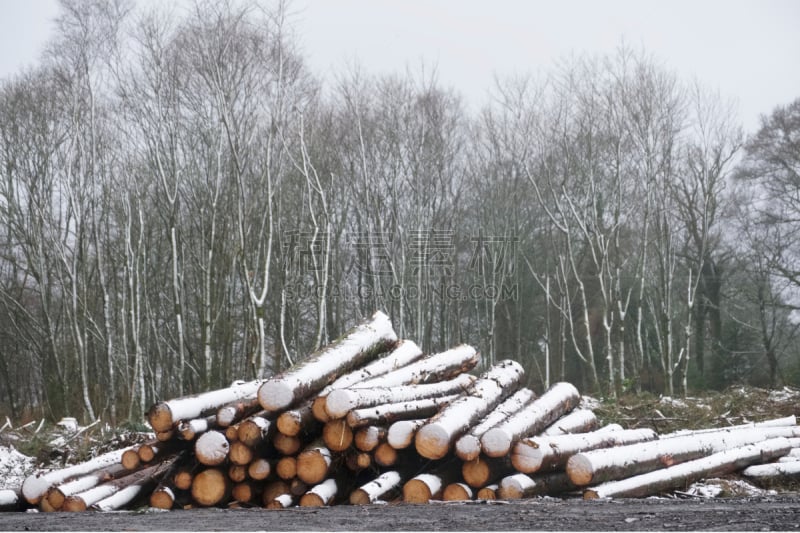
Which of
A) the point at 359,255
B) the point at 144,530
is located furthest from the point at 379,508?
the point at 359,255

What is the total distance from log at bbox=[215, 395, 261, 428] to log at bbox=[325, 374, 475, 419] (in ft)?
2.68

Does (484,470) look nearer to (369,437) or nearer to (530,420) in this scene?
(369,437)

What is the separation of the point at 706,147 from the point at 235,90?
13.7 metres

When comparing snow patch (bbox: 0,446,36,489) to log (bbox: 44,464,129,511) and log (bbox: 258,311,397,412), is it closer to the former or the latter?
log (bbox: 44,464,129,511)

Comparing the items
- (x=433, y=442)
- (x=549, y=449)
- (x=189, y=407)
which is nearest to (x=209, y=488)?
(x=189, y=407)

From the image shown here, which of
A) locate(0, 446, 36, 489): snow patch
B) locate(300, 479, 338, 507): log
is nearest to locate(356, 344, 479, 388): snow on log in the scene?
locate(300, 479, 338, 507): log

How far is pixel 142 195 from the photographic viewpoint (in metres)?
23.0

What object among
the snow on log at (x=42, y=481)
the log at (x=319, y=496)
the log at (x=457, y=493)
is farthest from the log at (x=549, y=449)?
the snow on log at (x=42, y=481)

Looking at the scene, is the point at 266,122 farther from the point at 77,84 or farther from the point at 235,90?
the point at 77,84

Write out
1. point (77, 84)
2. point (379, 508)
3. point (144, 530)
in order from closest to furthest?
point (144, 530) → point (379, 508) → point (77, 84)

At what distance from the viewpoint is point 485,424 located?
7281 mm

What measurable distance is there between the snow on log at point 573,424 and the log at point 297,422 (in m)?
3.00

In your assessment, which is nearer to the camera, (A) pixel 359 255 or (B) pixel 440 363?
(B) pixel 440 363

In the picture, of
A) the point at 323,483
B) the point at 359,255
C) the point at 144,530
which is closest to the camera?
the point at 144,530
